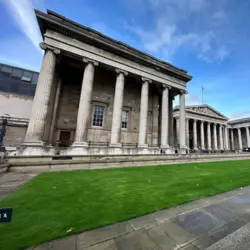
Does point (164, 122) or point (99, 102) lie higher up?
point (99, 102)

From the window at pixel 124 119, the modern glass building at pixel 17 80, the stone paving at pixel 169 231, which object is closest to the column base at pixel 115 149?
the window at pixel 124 119

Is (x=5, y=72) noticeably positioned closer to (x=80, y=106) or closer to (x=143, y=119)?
(x=80, y=106)

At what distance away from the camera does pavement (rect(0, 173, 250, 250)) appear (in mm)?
2277

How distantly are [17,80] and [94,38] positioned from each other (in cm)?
2058

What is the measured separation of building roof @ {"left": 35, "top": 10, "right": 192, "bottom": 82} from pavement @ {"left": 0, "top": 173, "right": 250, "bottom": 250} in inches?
636

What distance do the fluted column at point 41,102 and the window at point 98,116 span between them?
253 inches

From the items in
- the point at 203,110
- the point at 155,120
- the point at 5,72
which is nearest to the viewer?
→ the point at 155,120

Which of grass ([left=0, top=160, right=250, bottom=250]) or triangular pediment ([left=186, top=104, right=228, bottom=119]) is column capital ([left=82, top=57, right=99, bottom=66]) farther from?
triangular pediment ([left=186, top=104, right=228, bottom=119])

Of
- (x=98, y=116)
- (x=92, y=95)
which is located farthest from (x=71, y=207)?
(x=92, y=95)

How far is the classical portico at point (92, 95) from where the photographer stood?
12570 millimetres

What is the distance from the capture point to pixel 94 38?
570 inches

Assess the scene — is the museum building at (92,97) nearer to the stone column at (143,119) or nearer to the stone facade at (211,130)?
the stone column at (143,119)

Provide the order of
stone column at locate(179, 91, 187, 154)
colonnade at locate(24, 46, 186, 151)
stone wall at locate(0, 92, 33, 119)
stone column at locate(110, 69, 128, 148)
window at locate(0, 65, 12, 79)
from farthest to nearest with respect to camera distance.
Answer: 1. window at locate(0, 65, 12, 79)
2. stone wall at locate(0, 92, 33, 119)
3. stone column at locate(179, 91, 187, 154)
4. stone column at locate(110, 69, 128, 148)
5. colonnade at locate(24, 46, 186, 151)

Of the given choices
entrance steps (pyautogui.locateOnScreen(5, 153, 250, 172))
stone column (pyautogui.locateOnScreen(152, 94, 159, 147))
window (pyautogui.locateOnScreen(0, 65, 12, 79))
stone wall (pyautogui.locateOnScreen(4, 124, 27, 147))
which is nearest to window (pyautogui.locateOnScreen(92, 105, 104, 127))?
entrance steps (pyautogui.locateOnScreen(5, 153, 250, 172))
